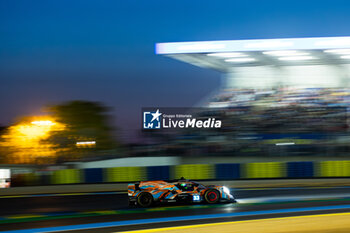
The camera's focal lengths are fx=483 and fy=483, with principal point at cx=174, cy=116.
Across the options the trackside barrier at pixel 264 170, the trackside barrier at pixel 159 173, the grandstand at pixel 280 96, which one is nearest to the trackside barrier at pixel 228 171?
the trackside barrier at pixel 264 170

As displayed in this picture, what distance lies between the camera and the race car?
476 inches

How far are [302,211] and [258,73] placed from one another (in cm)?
1538

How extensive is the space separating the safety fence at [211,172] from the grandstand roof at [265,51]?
5.55m

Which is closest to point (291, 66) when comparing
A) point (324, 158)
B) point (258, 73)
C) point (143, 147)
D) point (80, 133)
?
point (258, 73)

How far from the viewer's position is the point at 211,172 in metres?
19.9

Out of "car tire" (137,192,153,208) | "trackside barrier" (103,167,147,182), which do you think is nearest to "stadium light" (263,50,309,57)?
"trackside barrier" (103,167,147,182)

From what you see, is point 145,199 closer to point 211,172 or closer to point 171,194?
point 171,194

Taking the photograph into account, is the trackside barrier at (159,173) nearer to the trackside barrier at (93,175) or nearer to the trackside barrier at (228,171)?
the trackside barrier at (93,175)

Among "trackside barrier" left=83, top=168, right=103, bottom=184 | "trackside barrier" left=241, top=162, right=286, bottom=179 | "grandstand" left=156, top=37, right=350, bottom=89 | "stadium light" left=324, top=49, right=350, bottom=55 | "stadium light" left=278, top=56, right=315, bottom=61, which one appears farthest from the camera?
"stadium light" left=278, top=56, right=315, bottom=61

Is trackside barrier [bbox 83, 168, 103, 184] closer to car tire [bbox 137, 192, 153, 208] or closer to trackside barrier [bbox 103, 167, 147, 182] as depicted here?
trackside barrier [bbox 103, 167, 147, 182]

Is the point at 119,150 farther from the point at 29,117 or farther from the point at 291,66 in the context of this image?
the point at 29,117

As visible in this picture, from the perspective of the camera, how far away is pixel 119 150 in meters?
23.3

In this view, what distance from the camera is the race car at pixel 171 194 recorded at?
12094 mm

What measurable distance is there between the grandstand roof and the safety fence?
555 centimetres
